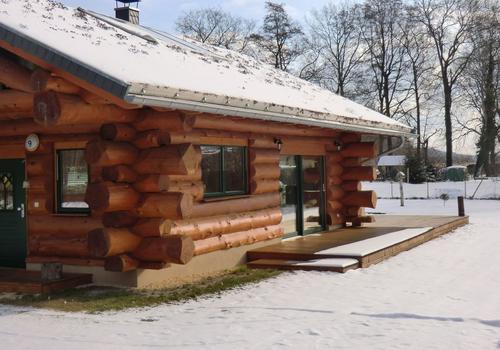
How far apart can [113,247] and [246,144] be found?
3893 mm

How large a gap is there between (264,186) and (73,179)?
13.0 feet

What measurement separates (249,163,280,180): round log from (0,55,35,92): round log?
4.66m

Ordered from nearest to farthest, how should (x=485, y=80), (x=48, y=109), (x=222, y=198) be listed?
(x=48, y=109), (x=222, y=198), (x=485, y=80)

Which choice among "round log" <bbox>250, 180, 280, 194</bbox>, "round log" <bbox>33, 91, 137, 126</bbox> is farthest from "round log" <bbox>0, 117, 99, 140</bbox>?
"round log" <bbox>250, 180, 280, 194</bbox>

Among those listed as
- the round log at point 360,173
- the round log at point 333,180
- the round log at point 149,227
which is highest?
the round log at point 360,173

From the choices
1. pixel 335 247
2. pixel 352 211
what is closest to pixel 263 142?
pixel 335 247

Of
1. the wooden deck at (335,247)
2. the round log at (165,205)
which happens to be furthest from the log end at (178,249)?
the wooden deck at (335,247)

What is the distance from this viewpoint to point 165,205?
8.98 m

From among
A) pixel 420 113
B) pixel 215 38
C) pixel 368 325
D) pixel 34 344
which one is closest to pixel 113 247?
pixel 34 344

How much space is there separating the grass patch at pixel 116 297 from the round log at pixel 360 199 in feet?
22.4

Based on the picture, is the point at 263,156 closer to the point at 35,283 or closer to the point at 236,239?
the point at 236,239

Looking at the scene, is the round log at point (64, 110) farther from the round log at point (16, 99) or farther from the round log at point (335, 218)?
the round log at point (335, 218)

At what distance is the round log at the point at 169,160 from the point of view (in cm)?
877

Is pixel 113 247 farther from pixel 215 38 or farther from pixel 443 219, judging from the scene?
pixel 215 38
